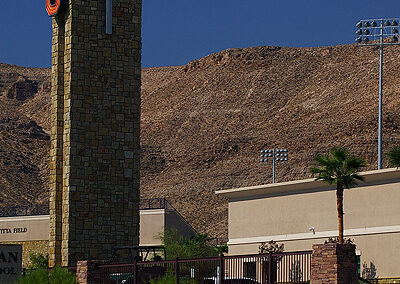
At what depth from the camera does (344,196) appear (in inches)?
2004

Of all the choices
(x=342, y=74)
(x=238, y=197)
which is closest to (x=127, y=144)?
(x=238, y=197)

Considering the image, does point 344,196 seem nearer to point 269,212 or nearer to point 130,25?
point 269,212

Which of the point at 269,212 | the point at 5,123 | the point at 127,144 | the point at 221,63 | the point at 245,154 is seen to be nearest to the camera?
the point at 127,144

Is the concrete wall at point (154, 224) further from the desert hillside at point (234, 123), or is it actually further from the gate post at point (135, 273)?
the gate post at point (135, 273)

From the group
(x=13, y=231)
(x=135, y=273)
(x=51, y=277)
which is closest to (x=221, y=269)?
(x=135, y=273)

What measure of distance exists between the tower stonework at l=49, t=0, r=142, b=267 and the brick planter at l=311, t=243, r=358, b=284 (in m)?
11.2

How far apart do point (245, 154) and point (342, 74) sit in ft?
129

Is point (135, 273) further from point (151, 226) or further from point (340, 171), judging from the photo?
point (151, 226)

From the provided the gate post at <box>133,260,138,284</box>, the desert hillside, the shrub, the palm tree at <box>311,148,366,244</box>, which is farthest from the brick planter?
the desert hillside

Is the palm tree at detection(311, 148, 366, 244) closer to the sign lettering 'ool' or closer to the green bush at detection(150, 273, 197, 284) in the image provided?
the green bush at detection(150, 273, 197, 284)

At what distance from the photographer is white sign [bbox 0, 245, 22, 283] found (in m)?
17.3

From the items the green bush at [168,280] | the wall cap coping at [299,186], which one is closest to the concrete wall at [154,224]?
the wall cap coping at [299,186]

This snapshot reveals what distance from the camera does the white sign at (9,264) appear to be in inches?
682

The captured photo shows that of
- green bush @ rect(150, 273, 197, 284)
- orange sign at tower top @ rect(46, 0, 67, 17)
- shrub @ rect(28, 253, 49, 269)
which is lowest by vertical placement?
green bush @ rect(150, 273, 197, 284)
